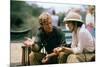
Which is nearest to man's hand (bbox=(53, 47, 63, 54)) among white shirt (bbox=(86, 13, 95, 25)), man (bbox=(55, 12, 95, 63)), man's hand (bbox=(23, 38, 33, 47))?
man (bbox=(55, 12, 95, 63))

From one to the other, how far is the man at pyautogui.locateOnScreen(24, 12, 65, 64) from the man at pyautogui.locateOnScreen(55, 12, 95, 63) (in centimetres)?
7

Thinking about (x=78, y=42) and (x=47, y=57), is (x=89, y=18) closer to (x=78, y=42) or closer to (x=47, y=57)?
(x=78, y=42)

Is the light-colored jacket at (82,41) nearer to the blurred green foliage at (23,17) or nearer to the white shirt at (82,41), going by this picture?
the white shirt at (82,41)

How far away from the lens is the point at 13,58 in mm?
1407

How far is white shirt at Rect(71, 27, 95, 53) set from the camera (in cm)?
157

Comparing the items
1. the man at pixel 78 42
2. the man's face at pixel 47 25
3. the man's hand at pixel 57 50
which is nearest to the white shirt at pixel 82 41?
the man at pixel 78 42

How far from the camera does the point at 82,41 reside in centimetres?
160

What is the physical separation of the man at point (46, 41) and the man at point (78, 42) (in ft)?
0.24

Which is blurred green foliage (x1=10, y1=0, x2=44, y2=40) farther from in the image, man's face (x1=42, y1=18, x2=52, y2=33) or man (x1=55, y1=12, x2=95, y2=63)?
man (x1=55, y1=12, x2=95, y2=63)

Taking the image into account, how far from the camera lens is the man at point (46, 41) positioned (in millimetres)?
1470

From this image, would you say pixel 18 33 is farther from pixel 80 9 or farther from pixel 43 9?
pixel 80 9

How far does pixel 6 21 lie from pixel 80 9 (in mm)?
639

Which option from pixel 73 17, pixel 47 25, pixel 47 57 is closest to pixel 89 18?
pixel 73 17

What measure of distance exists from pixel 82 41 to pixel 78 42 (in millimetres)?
41
